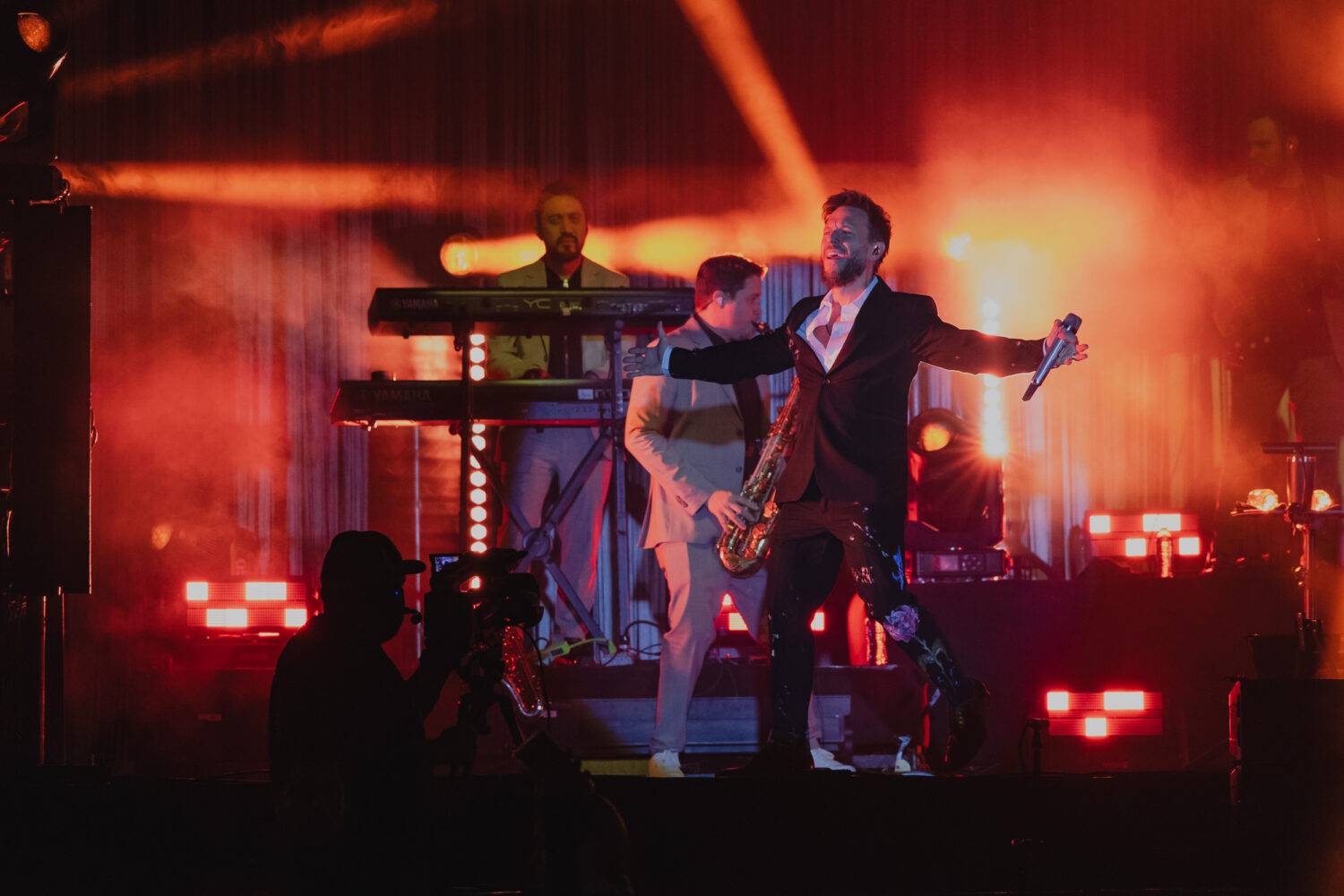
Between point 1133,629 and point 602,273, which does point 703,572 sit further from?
point 602,273

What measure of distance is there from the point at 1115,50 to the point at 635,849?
24.1 feet

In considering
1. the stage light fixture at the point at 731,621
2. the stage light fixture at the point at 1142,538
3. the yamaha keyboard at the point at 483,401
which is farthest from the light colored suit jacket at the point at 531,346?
the stage light fixture at the point at 1142,538

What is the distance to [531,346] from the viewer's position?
7.36 meters

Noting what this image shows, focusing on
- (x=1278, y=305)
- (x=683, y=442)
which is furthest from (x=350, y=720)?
(x=1278, y=305)

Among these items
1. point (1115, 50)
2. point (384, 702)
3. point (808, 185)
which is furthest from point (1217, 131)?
point (384, 702)

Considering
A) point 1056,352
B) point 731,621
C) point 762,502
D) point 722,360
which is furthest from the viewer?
point 731,621

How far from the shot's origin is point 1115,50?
28.8 feet

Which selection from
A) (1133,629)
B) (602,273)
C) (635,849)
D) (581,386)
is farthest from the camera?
(602,273)

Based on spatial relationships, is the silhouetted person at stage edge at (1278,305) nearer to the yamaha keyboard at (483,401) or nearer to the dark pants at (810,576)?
the yamaha keyboard at (483,401)

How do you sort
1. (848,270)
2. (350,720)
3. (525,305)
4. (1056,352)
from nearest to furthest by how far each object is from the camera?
(350,720) < (1056,352) < (848,270) < (525,305)

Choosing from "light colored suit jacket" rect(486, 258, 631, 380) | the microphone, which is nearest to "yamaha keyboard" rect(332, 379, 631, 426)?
"light colored suit jacket" rect(486, 258, 631, 380)

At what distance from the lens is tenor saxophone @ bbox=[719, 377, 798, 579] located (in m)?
4.57

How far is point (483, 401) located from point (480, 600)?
134 inches

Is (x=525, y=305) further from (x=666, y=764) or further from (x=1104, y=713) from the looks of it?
(x=1104, y=713)
